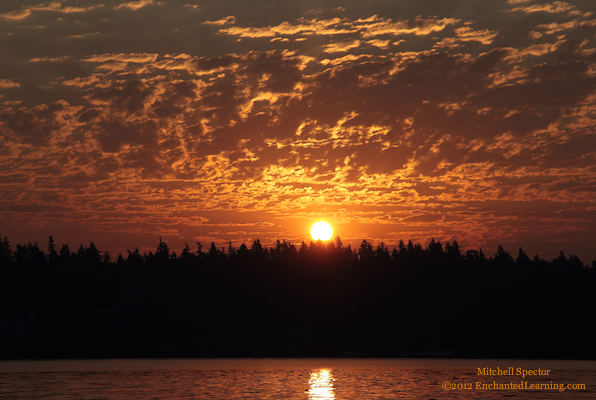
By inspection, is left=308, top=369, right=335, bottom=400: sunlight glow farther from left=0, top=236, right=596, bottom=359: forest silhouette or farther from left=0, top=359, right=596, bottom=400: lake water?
left=0, top=236, right=596, bottom=359: forest silhouette

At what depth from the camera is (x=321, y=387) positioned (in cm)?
8062

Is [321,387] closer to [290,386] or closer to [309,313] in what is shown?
[290,386]

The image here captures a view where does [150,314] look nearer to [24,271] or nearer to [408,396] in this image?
[24,271]

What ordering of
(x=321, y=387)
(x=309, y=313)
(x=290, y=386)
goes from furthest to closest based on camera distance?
1. (x=309, y=313)
2. (x=290, y=386)
3. (x=321, y=387)

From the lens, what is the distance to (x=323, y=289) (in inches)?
7795

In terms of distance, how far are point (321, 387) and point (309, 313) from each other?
112m

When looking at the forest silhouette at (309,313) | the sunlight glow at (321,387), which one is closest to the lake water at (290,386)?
the sunlight glow at (321,387)

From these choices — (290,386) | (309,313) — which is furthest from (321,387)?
(309,313)

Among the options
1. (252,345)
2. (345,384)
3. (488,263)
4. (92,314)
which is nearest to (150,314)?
(92,314)

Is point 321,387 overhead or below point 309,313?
below

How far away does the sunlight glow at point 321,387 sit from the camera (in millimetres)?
69369

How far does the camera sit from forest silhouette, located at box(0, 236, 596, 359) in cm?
17975

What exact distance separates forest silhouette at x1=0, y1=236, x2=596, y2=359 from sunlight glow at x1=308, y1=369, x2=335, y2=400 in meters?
83.8

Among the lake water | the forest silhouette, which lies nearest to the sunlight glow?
the lake water
